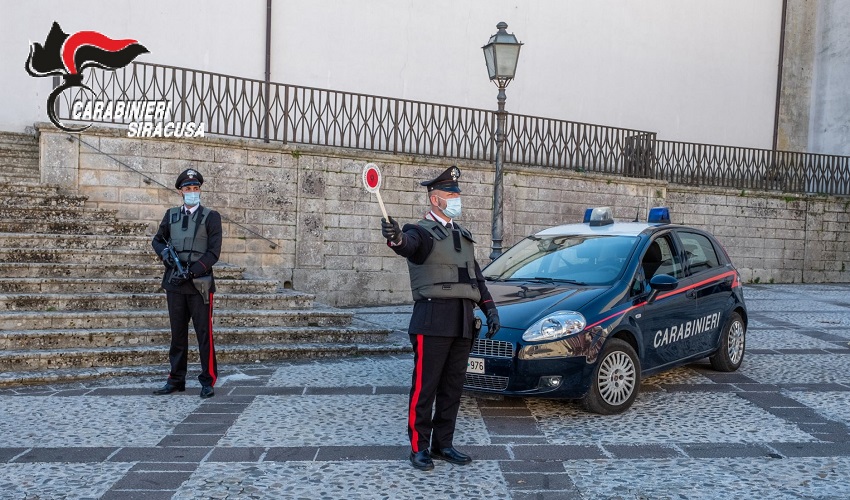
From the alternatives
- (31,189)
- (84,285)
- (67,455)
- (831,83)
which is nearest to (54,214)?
(31,189)

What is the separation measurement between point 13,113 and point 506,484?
12607mm

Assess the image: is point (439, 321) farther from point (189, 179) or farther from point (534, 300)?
point (189, 179)

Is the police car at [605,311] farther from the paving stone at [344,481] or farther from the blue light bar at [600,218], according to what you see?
the paving stone at [344,481]

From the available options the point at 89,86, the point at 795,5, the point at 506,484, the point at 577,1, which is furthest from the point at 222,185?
the point at 795,5

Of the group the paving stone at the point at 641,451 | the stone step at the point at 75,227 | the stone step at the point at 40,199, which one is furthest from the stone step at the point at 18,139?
the paving stone at the point at 641,451

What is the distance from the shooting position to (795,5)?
23.2 m

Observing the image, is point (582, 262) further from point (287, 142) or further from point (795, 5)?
point (795, 5)

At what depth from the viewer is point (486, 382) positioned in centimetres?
601

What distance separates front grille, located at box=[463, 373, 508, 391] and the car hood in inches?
16.3

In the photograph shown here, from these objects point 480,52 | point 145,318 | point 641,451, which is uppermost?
point 480,52

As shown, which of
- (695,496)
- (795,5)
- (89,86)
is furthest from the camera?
Answer: (795,5)

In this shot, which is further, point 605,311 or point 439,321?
point 605,311

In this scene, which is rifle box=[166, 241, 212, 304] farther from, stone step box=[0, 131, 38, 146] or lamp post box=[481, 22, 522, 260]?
stone step box=[0, 131, 38, 146]

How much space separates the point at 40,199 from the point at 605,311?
826 cm
